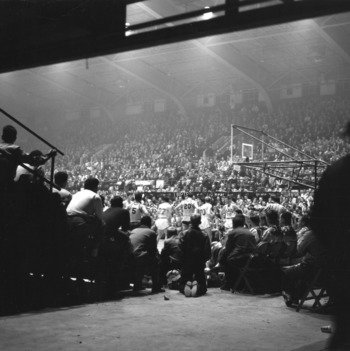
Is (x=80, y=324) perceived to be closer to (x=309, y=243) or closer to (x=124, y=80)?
(x=309, y=243)

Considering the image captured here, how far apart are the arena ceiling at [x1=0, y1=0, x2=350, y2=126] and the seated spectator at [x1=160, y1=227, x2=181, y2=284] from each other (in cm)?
1303

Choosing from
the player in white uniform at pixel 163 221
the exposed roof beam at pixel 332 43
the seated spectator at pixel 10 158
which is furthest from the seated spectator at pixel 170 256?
the exposed roof beam at pixel 332 43

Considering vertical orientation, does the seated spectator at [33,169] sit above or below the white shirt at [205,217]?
above

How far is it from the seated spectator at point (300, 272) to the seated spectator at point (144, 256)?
6.28 ft

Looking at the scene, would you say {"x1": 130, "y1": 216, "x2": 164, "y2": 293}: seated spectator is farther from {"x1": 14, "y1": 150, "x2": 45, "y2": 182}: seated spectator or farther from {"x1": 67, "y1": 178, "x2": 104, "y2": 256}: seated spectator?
{"x1": 14, "y1": 150, "x2": 45, "y2": 182}: seated spectator

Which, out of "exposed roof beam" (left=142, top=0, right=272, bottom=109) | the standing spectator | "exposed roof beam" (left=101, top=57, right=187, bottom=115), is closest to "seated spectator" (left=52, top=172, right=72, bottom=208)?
the standing spectator

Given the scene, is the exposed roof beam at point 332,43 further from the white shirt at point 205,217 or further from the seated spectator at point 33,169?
the seated spectator at point 33,169

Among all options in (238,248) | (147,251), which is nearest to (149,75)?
(238,248)

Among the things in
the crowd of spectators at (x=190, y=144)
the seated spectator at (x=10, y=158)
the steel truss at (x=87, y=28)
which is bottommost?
the seated spectator at (x=10, y=158)

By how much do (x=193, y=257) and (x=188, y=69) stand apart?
25.2 metres

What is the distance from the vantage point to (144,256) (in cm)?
724

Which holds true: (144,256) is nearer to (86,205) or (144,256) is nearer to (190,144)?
(86,205)

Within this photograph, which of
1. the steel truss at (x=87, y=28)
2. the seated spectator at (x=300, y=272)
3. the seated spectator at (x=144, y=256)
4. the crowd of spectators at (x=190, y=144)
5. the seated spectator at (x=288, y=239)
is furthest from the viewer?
the crowd of spectators at (x=190, y=144)

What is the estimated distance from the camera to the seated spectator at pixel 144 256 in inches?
285
